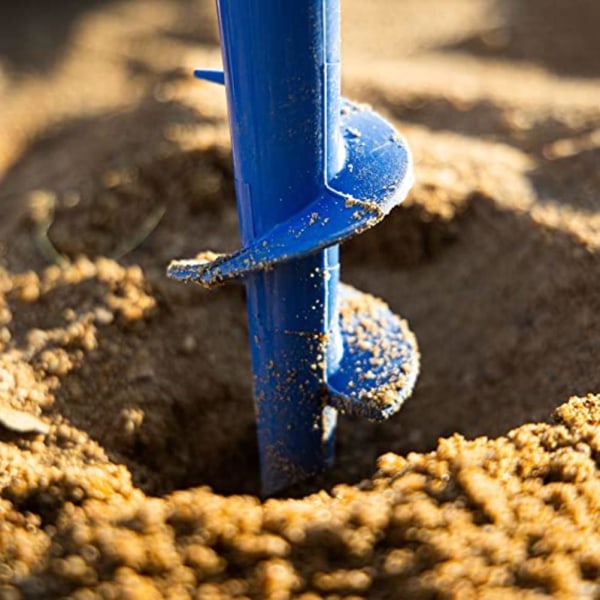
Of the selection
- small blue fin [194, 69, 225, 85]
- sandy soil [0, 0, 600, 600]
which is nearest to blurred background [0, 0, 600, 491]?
sandy soil [0, 0, 600, 600]

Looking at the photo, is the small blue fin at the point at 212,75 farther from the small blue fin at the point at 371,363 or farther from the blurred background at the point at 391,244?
the blurred background at the point at 391,244

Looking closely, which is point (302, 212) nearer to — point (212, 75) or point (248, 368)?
point (212, 75)

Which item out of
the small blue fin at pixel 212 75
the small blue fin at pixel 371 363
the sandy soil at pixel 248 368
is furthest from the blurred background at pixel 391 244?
the small blue fin at pixel 212 75

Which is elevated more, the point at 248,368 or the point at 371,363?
the point at 371,363

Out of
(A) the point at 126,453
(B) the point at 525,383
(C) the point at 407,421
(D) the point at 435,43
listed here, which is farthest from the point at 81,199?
(D) the point at 435,43

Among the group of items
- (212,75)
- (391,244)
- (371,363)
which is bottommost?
(391,244)

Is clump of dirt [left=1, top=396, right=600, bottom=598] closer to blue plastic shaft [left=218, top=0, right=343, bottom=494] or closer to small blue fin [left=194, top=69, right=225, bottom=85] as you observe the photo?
blue plastic shaft [left=218, top=0, right=343, bottom=494]

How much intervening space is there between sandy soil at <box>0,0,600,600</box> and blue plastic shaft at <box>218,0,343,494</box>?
24 centimetres

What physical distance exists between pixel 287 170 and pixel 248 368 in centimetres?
98

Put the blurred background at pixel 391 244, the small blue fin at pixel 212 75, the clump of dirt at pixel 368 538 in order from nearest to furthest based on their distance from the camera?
the clump of dirt at pixel 368 538
the small blue fin at pixel 212 75
the blurred background at pixel 391 244

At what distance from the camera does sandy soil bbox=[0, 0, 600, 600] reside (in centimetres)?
136

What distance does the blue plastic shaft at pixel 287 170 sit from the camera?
1357mm

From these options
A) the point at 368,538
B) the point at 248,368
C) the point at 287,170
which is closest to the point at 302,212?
the point at 287,170

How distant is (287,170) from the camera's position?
1499 mm
